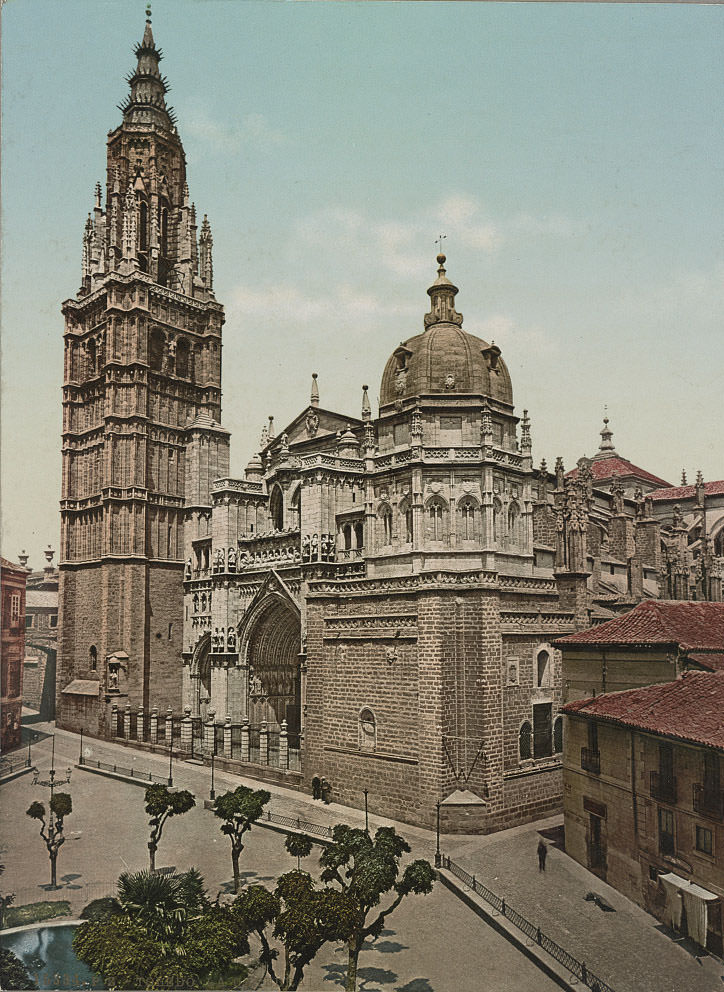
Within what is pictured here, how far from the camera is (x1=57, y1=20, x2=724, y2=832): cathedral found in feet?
71.1

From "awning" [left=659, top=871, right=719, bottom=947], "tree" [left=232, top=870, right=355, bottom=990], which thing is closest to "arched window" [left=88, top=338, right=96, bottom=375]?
"tree" [left=232, top=870, right=355, bottom=990]

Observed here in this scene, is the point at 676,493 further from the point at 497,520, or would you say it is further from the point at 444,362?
the point at 444,362

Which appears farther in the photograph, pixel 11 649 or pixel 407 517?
pixel 407 517

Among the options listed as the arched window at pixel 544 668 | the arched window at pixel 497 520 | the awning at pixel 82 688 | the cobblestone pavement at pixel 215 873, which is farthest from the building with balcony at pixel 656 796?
the awning at pixel 82 688

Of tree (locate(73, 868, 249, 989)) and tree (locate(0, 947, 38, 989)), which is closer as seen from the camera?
tree (locate(73, 868, 249, 989))

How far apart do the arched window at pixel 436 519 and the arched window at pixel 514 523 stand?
266cm

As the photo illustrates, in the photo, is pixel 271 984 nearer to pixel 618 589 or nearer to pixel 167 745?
pixel 167 745

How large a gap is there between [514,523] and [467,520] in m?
2.20

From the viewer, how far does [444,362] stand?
→ 92.4 ft

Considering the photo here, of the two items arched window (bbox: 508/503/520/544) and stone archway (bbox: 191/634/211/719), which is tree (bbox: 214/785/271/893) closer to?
arched window (bbox: 508/503/520/544)

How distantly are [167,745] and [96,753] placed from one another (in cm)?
602

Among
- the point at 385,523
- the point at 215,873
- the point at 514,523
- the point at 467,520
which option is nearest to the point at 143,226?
the point at 385,523

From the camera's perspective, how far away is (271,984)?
490 inches

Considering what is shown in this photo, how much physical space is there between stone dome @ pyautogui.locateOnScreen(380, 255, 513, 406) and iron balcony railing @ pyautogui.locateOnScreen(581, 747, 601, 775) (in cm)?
1384
